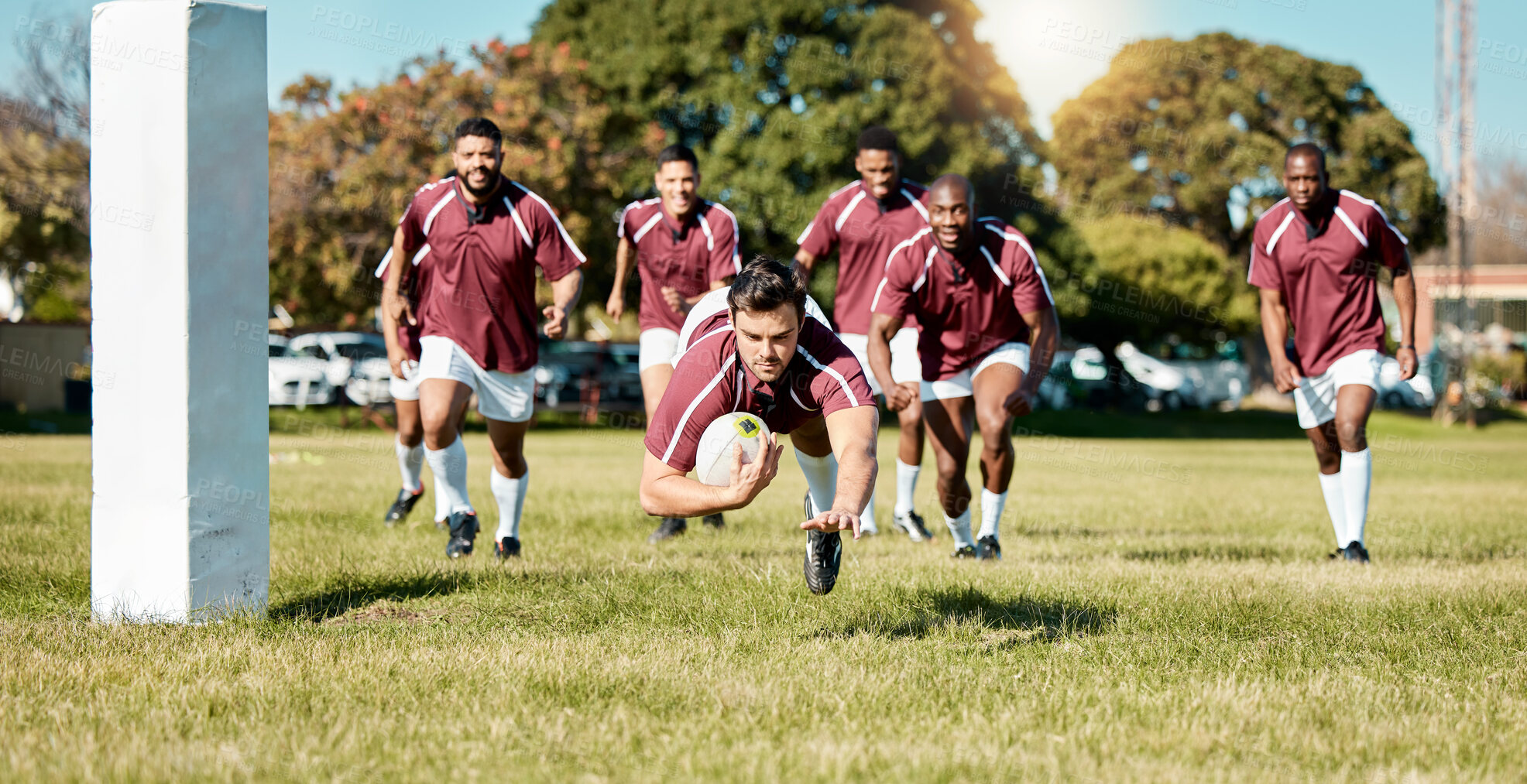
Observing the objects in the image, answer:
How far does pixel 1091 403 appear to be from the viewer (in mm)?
43469

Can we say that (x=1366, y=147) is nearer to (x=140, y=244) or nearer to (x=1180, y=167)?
(x=1180, y=167)

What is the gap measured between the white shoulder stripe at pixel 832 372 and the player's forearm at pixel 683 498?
619 mm

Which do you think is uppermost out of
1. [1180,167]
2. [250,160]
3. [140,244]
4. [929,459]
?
[1180,167]

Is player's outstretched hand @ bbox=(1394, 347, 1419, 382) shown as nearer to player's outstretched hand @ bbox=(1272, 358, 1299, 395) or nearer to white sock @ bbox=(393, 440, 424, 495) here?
Answer: player's outstretched hand @ bbox=(1272, 358, 1299, 395)

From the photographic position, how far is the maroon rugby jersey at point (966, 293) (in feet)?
23.9

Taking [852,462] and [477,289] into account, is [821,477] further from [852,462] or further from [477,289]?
[477,289]

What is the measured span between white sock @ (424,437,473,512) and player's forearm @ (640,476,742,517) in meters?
3.27

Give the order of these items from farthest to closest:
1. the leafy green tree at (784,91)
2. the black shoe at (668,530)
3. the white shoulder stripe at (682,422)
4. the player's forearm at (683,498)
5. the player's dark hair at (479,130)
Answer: the leafy green tree at (784,91) → the black shoe at (668,530) → the player's dark hair at (479,130) → the white shoulder stripe at (682,422) → the player's forearm at (683,498)

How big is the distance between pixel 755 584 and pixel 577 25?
2844cm

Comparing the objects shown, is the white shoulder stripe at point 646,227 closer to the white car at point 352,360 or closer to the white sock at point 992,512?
the white sock at point 992,512

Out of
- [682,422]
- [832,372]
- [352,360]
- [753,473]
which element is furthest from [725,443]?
[352,360]

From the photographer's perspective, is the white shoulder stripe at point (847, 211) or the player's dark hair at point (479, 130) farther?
the white shoulder stripe at point (847, 211)

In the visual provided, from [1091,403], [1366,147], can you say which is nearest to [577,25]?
[1091,403]

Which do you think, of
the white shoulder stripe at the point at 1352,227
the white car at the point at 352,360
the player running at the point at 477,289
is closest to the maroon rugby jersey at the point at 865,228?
the player running at the point at 477,289
